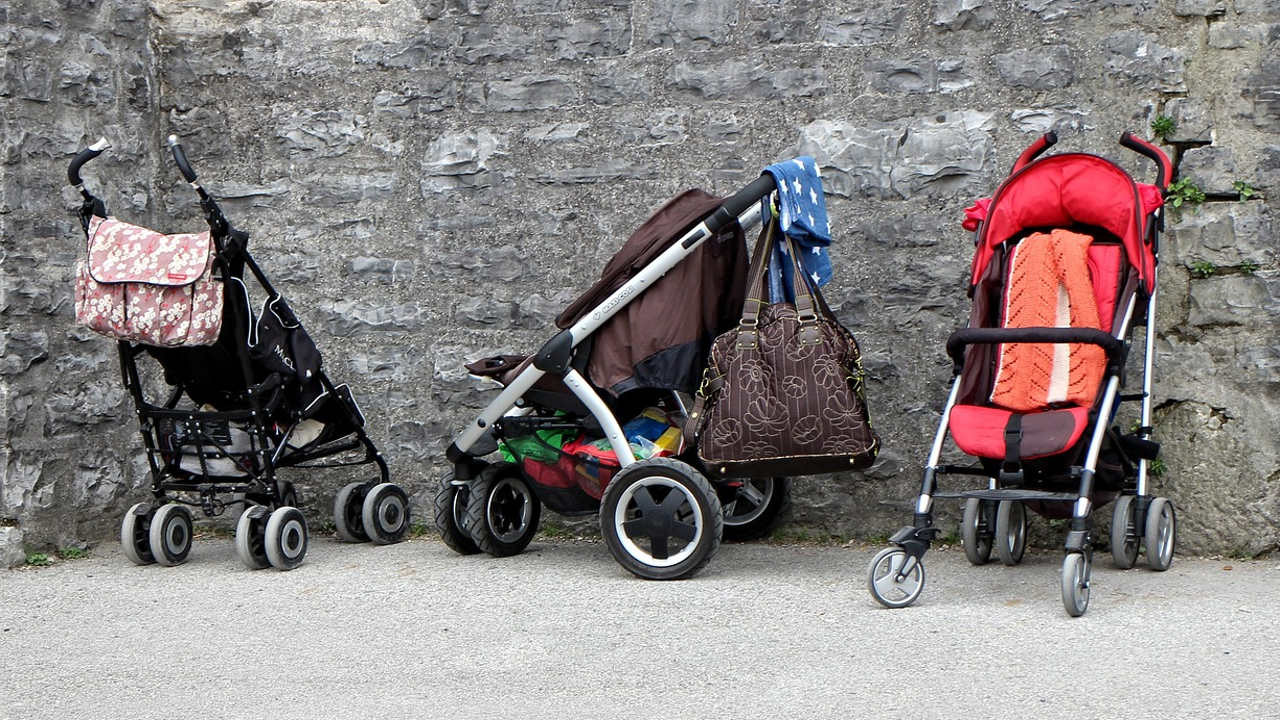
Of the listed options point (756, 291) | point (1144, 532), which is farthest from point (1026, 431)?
point (756, 291)

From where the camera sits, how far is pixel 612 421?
14.3 feet

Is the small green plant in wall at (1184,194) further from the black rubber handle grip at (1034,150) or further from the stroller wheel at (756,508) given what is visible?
the stroller wheel at (756,508)

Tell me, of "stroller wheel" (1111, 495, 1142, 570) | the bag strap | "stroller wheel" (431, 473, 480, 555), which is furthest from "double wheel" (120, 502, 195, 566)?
"stroller wheel" (1111, 495, 1142, 570)

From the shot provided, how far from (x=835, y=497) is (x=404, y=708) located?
2280 mm

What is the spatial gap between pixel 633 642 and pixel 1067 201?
1.95 meters

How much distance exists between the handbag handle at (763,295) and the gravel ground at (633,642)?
757 millimetres

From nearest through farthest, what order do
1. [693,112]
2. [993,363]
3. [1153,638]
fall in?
[1153,638], [993,363], [693,112]

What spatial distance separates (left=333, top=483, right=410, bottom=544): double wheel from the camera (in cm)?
513

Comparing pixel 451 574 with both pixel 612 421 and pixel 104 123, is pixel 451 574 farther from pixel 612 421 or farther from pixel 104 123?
pixel 104 123

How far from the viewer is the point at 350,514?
17.1 ft

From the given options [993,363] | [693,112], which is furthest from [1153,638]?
[693,112]

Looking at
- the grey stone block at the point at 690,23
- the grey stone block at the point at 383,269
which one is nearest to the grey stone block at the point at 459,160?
the grey stone block at the point at 383,269

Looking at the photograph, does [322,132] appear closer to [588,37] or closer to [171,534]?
[588,37]

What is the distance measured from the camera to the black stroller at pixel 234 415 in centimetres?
461
